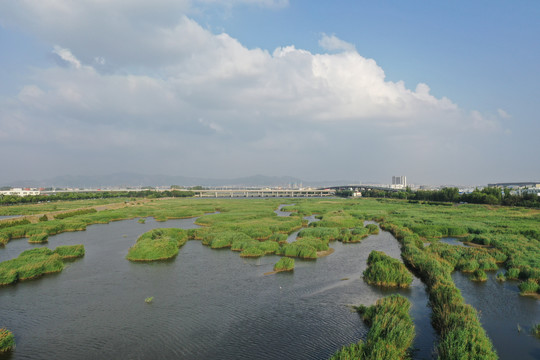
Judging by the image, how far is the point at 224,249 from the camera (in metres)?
32.2

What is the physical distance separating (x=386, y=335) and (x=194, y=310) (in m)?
10.7

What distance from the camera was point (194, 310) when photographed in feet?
58.3

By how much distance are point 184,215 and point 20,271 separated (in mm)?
43368

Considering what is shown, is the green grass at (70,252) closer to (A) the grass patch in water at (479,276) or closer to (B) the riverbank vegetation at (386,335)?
(B) the riverbank vegetation at (386,335)

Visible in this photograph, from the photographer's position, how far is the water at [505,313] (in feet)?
45.5

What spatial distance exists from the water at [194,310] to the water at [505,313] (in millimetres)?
2912

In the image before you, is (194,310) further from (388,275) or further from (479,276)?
(479,276)

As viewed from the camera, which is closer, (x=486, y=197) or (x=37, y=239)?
(x=37, y=239)

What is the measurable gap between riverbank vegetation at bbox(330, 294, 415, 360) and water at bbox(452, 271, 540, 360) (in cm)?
419

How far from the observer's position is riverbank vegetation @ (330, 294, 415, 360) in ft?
37.7

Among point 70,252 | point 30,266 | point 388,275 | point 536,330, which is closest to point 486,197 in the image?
point 388,275

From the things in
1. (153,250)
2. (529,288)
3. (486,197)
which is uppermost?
(486,197)

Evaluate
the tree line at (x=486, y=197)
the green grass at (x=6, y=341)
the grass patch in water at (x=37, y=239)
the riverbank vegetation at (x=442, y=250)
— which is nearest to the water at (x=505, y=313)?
the riverbank vegetation at (x=442, y=250)

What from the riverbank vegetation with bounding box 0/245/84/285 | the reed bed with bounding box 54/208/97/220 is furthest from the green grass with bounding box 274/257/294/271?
the reed bed with bounding box 54/208/97/220
